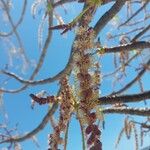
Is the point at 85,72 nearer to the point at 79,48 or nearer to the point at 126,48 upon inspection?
the point at 79,48

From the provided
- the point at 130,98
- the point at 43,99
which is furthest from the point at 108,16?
the point at 43,99

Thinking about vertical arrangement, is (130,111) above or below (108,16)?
below

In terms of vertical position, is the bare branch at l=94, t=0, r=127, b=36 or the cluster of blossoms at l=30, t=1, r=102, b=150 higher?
the bare branch at l=94, t=0, r=127, b=36

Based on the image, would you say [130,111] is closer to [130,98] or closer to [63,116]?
[130,98]

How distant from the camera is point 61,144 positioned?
0.55 m

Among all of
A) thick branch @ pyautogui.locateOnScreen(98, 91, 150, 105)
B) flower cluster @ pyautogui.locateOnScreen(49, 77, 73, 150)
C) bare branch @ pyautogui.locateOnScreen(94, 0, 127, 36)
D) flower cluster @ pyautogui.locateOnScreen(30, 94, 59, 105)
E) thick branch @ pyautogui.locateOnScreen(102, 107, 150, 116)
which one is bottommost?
flower cluster @ pyautogui.locateOnScreen(49, 77, 73, 150)

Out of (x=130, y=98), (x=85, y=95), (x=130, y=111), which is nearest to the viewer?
(x=85, y=95)

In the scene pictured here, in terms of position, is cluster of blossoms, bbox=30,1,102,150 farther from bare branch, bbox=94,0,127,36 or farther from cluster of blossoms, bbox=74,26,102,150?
bare branch, bbox=94,0,127,36

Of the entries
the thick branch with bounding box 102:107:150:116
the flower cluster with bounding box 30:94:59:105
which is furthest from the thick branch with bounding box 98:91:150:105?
the flower cluster with bounding box 30:94:59:105

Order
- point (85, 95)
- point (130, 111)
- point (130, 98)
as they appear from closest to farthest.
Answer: point (85, 95), point (130, 98), point (130, 111)

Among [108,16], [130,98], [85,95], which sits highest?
[108,16]

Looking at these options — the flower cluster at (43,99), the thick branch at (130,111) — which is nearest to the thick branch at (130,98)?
the thick branch at (130,111)

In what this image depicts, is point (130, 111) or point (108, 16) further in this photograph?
point (130, 111)

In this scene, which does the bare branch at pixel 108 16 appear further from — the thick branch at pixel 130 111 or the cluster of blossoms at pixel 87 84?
the cluster of blossoms at pixel 87 84
